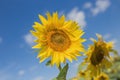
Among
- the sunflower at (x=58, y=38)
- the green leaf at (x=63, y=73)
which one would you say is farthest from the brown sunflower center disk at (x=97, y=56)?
the green leaf at (x=63, y=73)

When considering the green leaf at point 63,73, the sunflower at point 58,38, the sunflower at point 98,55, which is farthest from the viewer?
the sunflower at point 98,55

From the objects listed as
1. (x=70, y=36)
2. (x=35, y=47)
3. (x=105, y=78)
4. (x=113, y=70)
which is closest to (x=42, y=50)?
(x=35, y=47)

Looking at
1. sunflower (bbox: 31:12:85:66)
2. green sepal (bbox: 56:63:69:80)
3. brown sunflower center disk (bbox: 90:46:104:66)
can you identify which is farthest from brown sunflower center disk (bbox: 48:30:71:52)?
brown sunflower center disk (bbox: 90:46:104:66)

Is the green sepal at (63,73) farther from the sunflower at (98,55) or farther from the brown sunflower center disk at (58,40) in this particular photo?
the sunflower at (98,55)

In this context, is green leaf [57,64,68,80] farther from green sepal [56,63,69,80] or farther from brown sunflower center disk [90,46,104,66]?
brown sunflower center disk [90,46,104,66]

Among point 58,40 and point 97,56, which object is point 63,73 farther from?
point 97,56

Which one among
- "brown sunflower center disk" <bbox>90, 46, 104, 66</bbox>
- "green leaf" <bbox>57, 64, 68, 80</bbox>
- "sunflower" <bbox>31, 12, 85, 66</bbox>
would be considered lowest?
"green leaf" <bbox>57, 64, 68, 80</bbox>

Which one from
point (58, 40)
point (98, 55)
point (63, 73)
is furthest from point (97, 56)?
point (63, 73)
